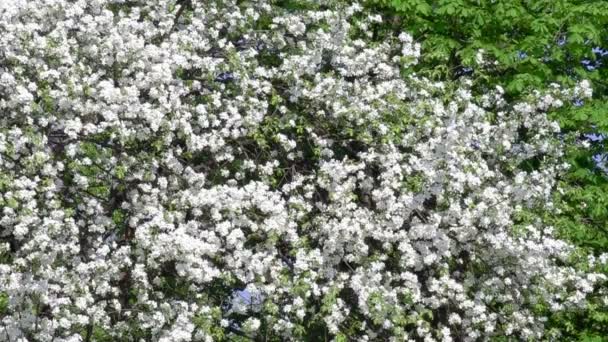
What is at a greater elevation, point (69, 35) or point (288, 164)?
point (69, 35)

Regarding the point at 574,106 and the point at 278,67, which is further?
the point at 574,106

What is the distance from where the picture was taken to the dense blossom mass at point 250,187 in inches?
347

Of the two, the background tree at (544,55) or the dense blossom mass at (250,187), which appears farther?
the background tree at (544,55)

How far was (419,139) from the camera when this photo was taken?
1055cm

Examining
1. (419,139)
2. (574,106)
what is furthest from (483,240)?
(574,106)

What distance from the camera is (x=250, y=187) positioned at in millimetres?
9539

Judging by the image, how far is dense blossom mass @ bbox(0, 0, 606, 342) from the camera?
8.81 meters

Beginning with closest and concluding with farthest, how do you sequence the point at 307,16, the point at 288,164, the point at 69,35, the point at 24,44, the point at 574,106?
the point at 24,44 → the point at 69,35 → the point at 288,164 → the point at 307,16 → the point at 574,106

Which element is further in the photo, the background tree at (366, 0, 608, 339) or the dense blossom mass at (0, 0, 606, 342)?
the background tree at (366, 0, 608, 339)

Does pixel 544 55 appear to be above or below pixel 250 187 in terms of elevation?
below

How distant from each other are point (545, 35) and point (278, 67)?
467cm

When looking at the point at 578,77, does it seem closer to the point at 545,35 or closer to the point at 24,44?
the point at 545,35

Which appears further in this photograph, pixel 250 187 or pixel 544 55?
pixel 544 55

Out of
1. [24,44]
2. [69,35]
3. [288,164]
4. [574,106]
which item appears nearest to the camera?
[24,44]
